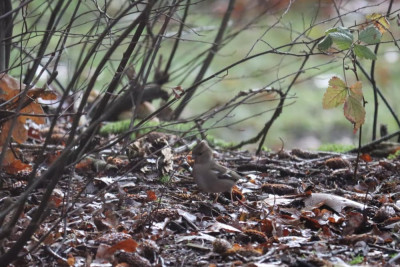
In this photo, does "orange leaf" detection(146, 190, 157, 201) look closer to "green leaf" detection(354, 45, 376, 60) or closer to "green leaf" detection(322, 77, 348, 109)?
"green leaf" detection(322, 77, 348, 109)

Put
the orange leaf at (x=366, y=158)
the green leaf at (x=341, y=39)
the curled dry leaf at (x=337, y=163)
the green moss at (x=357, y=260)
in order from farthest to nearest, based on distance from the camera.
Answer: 1. the orange leaf at (x=366, y=158)
2. the curled dry leaf at (x=337, y=163)
3. the green leaf at (x=341, y=39)
4. the green moss at (x=357, y=260)

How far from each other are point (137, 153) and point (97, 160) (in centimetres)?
30

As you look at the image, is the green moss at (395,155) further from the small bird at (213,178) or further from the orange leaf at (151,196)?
the orange leaf at (151,196)

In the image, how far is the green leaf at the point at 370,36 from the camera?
3246mm

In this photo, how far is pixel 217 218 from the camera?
3635 millimetres

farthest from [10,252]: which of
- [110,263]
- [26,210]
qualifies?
[26,210]

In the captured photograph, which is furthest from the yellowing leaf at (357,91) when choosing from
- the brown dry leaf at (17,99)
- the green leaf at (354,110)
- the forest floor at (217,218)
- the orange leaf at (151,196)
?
the brown dry leaf at (17,99)

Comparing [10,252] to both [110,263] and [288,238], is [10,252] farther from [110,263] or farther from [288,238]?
[288,238]

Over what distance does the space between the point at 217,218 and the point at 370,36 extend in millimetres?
1247

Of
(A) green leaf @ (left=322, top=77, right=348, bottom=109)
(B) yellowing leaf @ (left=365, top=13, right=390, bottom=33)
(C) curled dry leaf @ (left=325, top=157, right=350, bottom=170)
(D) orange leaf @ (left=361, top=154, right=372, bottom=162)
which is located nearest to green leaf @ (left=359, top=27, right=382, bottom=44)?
(B) yellowing leaf @ (left=365, top=13, right=390, bottom=33)

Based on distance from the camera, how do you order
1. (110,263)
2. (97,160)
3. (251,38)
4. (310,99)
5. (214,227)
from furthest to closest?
(251,38) < (310,99) < (97,160) < (214,227) < (110,263)

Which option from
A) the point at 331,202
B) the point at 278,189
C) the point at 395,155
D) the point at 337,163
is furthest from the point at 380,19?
the point at 395,155

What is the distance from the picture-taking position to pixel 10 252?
2.77 metres

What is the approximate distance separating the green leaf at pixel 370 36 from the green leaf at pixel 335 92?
0.28m
